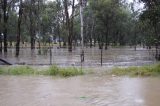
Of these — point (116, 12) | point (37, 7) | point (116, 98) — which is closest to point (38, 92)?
point (116, 98)

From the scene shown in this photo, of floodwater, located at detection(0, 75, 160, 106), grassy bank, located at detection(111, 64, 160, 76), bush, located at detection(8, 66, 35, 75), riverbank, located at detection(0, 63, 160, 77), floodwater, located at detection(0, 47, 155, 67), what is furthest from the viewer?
floodwater, located at detection(0, 47, 155, 67)

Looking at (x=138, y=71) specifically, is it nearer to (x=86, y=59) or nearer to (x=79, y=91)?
(x=79, y=91)

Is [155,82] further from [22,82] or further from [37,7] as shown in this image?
[37,7]

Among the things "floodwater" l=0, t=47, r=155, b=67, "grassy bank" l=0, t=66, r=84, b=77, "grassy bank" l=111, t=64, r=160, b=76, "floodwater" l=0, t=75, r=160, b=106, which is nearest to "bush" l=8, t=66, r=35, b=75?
"grassy bank" l=0, t=66, r=84, b=77

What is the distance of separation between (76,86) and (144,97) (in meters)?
3.49

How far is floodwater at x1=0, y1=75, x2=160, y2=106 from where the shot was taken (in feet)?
37.6

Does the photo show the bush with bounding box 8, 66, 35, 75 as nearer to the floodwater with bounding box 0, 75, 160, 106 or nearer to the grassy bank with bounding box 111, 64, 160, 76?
the floodwater with bounding box 0, 75, 160, 106

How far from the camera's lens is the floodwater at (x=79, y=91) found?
11453 mm

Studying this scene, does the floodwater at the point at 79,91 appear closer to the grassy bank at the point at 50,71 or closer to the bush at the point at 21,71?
the grassy bank at the point at 50,71

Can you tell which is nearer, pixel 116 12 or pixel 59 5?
pixel 116 12

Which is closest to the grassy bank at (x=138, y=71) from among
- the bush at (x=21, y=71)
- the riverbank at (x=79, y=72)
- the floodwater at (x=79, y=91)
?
the riverbank at (x=79, y=72)

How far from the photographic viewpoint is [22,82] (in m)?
16.3

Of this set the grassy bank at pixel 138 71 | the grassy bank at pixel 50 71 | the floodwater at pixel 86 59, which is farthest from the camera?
the floodwater at pixel 86 59

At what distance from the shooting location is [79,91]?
13.6 meters
